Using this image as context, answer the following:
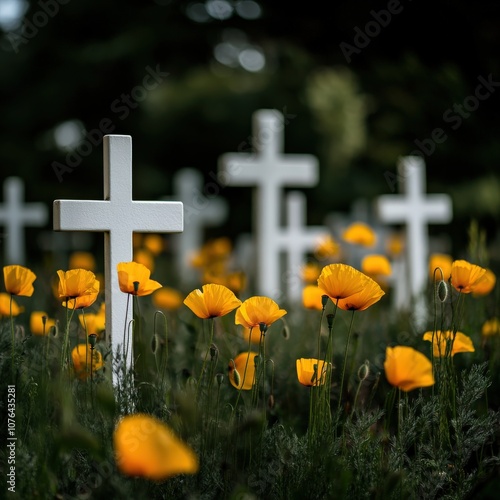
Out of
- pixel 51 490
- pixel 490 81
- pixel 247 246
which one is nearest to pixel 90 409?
pixel 51 490

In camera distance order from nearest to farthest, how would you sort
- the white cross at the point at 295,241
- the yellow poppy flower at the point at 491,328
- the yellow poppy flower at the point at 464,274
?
the yellow poppy flower at the point at 464,274 < the yellow poppy flower at the point at 491,328 < the white cross at the point at 295,241

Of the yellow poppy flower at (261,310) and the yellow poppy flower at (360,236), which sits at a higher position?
the yellow poppy flower at (360,236)

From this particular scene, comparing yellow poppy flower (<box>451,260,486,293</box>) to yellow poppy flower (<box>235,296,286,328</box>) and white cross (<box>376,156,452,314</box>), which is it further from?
white cross (<box>376,156,452,314</box>)

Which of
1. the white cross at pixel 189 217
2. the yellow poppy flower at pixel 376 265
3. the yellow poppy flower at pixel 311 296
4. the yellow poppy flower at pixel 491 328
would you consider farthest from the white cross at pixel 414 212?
the yellow poppy flower at pixel 311 296

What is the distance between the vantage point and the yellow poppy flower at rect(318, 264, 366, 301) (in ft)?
5.65

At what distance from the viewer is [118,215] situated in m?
2.22

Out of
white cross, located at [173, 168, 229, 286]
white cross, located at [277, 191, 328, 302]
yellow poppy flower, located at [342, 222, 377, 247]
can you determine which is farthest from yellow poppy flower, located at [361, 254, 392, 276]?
white cross, located at [173, 168, 229, 286]

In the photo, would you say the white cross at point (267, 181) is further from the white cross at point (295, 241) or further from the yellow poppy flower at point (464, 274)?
the yellow poppy flower at point (464, 274)

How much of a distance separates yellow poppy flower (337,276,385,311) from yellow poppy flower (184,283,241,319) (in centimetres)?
25

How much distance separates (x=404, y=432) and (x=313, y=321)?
150cm

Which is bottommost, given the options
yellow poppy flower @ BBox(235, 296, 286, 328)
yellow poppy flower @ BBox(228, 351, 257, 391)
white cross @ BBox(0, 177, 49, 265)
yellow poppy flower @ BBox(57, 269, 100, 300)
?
yellow poppy flower @ BBox(228, 351, 257, 391)

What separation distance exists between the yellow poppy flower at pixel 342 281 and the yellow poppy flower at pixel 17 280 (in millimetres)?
720

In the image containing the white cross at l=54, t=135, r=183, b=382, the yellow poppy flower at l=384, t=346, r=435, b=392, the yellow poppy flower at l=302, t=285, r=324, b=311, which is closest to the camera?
the yellow poppy flower at l=384, t=346, r=435, b=392

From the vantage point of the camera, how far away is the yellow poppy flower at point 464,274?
1946 millimetres
